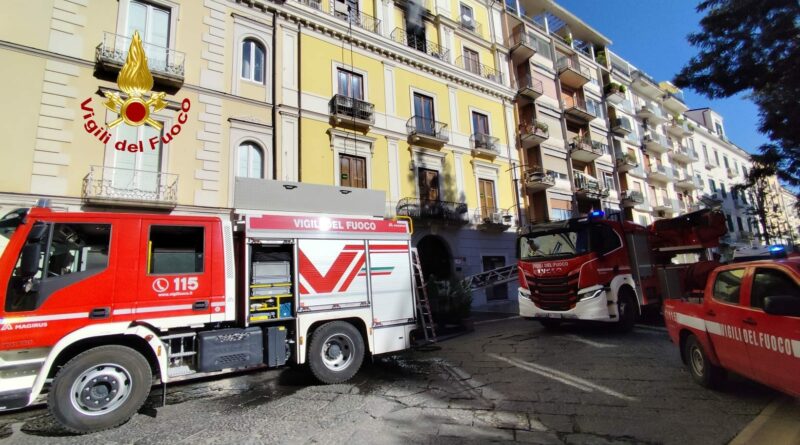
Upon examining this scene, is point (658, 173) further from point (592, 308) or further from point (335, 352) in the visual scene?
point (335, 352)

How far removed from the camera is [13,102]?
10547 mm

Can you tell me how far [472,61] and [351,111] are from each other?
32.2 feet

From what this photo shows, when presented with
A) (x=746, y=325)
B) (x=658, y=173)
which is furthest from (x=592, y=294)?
(x=658, y=173)

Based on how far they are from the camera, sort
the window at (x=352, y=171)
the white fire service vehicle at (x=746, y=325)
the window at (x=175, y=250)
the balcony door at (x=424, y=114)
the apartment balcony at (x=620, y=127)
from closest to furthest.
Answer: the white fire service vehicle at (x=746, y=325), the window at (x=175, y=250), the window at (x=352, y=171), the balcony door at (x=424, y=114), the apartment balcony at (x=620, y=127)

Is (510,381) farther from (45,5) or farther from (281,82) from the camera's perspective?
(45,5)

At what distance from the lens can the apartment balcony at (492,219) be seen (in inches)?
778

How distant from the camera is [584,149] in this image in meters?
25.5

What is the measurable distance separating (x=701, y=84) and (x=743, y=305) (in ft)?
30.4

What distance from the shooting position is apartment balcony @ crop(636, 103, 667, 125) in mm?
34344

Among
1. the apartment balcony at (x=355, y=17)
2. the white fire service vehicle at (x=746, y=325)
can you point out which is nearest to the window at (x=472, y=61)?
the apartment balcony at (x=355, y=17)

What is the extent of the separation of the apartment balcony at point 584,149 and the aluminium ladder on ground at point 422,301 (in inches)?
833

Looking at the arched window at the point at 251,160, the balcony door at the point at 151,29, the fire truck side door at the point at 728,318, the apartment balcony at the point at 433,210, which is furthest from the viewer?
the apartment balcony at the point at 433,210

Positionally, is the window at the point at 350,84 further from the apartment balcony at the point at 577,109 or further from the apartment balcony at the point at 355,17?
the apartment balcony at the point at 577,109

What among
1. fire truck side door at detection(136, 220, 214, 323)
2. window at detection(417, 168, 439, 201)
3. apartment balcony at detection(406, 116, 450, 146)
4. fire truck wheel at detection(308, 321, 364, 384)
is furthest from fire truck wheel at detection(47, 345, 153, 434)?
apartment balcony at detection(406, 116, 450, 146)
